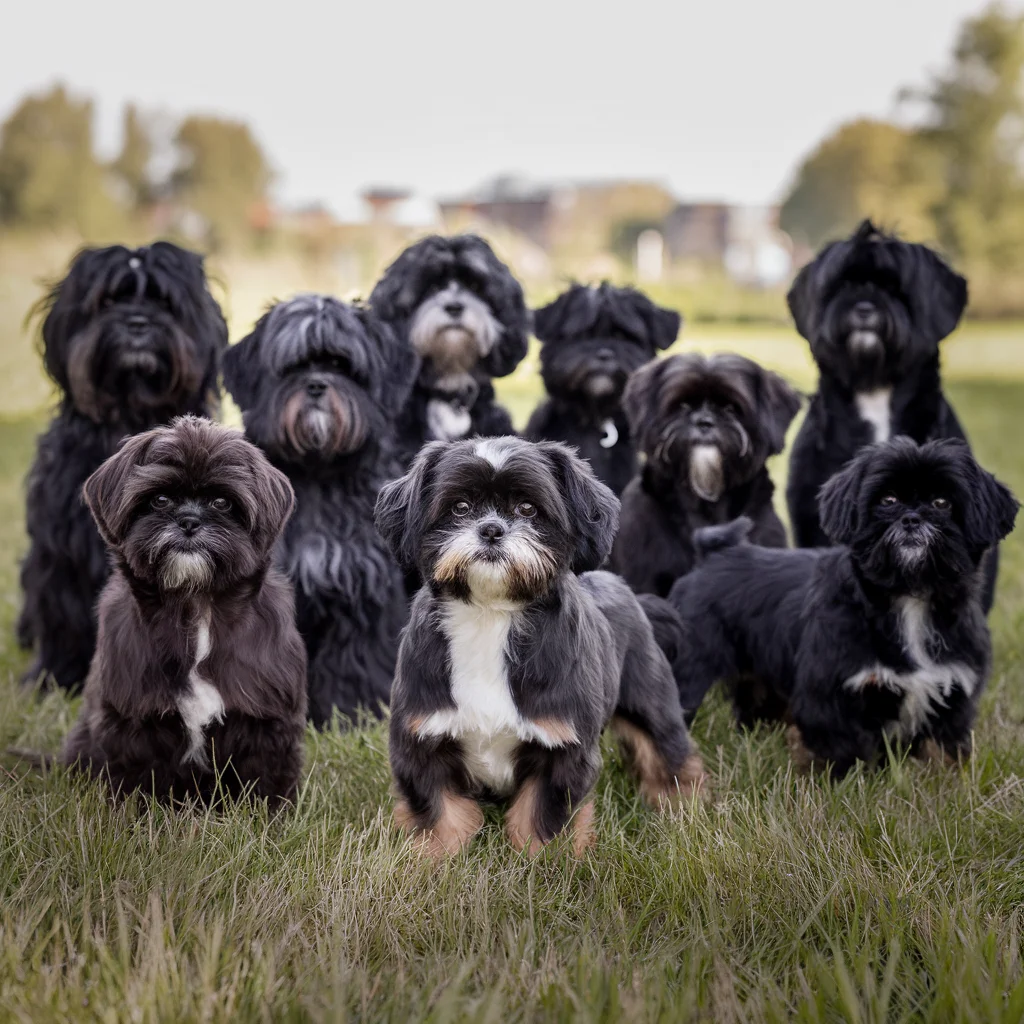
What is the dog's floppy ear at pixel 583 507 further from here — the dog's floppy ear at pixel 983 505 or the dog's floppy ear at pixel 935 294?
the dog's floppy ear at pixel 935 294

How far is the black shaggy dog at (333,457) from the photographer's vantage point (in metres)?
5.04

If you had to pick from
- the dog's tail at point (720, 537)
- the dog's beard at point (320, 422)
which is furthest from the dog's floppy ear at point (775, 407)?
the dog's beard at point (320, 422)

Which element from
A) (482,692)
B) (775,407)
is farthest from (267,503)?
(775,407)

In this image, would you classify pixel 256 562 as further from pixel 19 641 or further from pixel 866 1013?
pixel 19 641

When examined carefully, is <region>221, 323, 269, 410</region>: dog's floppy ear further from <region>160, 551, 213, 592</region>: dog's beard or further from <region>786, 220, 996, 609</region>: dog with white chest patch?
<region>786, 220, 996, 609</region>: dog with white chest patch

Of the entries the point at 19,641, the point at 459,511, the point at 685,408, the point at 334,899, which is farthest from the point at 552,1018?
the point at 19,641

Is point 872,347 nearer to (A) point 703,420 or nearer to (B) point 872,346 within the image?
(B) point 872,346

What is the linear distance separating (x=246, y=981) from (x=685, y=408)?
3227mm

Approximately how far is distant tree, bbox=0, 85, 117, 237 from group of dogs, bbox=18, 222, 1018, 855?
3426 cm

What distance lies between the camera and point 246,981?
3.01 metres

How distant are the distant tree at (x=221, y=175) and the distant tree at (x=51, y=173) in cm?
339

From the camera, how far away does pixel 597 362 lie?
6.21 metres

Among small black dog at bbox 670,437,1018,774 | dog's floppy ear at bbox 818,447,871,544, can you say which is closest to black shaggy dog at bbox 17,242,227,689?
small black dog at bbox 670,437,1018,774

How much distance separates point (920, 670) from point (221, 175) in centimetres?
4431
